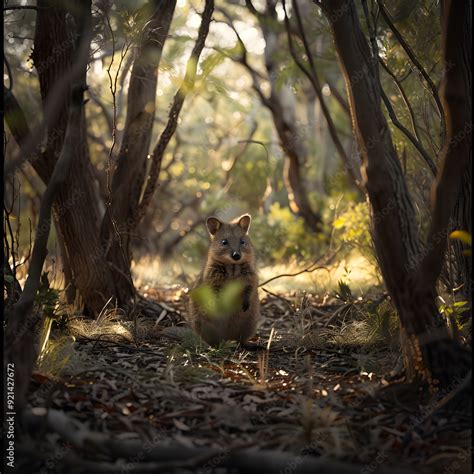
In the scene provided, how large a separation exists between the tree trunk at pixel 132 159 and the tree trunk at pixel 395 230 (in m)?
3.48

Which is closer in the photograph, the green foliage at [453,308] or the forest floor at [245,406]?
the forest floor at [245,406]

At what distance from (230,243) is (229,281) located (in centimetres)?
49

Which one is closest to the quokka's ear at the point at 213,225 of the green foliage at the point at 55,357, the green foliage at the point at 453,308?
the green foliage at the point at 55,357

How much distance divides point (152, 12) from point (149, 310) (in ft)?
11.9

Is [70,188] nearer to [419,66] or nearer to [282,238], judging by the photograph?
[419,66]

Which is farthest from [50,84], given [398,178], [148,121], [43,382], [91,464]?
[91,464]

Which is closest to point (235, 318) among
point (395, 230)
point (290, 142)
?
point (395, 230)

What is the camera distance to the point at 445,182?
3.74 metres

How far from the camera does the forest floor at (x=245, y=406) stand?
3.27 metres

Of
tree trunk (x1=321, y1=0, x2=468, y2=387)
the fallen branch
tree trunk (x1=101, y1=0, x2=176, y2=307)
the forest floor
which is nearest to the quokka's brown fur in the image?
the forest floor

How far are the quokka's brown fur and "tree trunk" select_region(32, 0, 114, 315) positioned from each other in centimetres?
124

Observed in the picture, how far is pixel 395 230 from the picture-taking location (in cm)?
401

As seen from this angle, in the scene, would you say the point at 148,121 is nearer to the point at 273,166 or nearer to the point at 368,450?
the point at 368,450

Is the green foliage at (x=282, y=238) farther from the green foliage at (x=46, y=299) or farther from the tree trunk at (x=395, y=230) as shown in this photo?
the tree trunk at (x=395, y=230)
